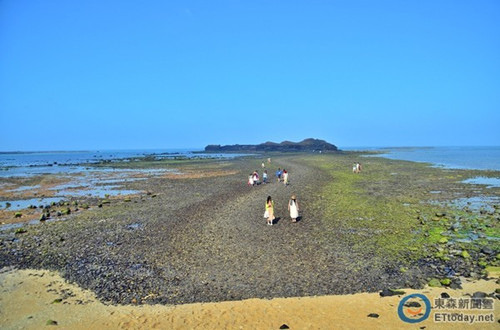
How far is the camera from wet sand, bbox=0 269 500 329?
996 cm

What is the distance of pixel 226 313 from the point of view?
1061 centimetres

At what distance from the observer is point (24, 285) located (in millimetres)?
13211

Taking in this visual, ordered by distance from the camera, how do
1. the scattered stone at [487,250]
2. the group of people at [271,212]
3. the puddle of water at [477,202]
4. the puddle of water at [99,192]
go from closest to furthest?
the scattered stone at [487,250] → the group of people at [271,212] → the puddle of water at [477,202] → the puddle of water at [99,192]

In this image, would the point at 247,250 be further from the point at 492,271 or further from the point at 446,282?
the point at 492,271

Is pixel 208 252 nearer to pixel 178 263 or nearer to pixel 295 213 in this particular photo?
pixel 178 263

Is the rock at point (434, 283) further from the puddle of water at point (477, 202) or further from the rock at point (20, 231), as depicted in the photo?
the rock at point (20, 231)

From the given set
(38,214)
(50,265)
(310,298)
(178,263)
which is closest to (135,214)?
(38,214)

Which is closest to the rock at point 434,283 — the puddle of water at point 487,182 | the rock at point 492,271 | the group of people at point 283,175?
the rock at point 492,271

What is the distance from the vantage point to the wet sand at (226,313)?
9961mm
